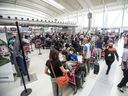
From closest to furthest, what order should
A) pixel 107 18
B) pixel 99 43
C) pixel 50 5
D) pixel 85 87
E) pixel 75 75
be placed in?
pixel 75 75 → pixel 85 87 → pixel 99 43 → pixel 107 18 → pixel 50 5

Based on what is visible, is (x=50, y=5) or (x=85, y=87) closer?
(x=85, y=87)

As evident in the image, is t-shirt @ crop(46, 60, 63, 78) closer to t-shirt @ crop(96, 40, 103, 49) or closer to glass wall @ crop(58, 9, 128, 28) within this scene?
t-shirt @ crop(96, 40, 103, 49)

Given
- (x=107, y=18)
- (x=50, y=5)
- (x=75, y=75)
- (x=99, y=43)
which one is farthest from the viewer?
(x=50, y=5)

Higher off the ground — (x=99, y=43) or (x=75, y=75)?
(x=99, y=43)

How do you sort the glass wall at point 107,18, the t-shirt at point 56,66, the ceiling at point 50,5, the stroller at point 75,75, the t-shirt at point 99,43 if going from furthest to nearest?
1. the ceiling at point 50,5
2. the glass wall at point 107,18
3. the t-shirt at point 99,43
4. the stroller at point 75,75
5. the t-shirt at point 56,66

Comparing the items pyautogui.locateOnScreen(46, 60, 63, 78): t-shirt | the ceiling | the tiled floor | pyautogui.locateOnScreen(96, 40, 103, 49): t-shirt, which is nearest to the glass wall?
the ceiling

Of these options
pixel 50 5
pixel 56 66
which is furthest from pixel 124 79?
pixel 50 5

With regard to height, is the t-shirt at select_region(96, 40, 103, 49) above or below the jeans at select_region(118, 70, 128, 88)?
above

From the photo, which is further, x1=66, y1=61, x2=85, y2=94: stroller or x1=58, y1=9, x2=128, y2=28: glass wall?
x1=58, y1=9, x2=128, y2=28: glass wall

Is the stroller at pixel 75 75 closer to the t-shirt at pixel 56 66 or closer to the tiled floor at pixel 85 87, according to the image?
the tiled floor at pixel 85 87

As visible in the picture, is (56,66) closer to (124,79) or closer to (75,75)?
(75,75)

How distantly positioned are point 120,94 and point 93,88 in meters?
0.76

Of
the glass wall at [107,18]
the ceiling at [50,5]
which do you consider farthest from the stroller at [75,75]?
the ceiling at [50,5]

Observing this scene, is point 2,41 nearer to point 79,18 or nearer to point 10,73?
point 10,73
